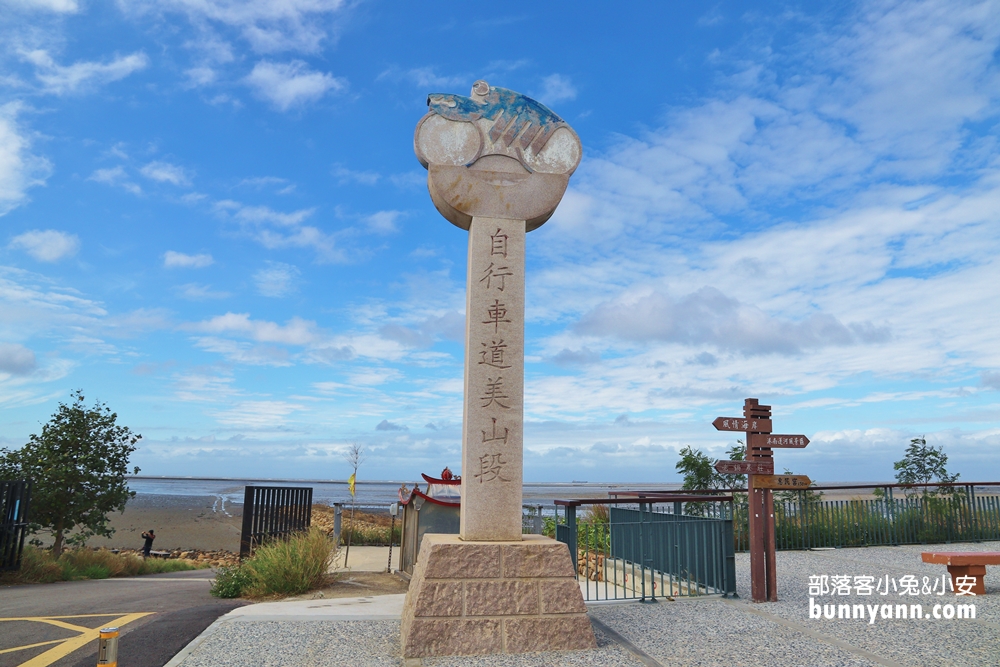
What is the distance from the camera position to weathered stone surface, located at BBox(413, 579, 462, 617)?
5.46 metres

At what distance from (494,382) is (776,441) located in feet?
11.9

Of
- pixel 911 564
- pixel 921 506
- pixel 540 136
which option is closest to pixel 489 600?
pixel 540 136

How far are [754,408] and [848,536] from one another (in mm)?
6315

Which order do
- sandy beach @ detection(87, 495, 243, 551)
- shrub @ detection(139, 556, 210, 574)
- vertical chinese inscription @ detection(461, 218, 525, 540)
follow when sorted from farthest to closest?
sandy beach @ detection(87, 495, 243, 551) → shrub @ detection(139, 556, 210, 574) → vertical chinese inscription @ detection(461, 218, 525, 540)

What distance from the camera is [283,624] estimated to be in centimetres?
631

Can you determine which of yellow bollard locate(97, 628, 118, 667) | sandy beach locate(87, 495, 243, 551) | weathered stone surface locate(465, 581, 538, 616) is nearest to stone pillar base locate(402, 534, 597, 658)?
weathered stone surface locate(465, 581, 538, 616)

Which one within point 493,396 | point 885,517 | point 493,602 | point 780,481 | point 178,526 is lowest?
point 178,526

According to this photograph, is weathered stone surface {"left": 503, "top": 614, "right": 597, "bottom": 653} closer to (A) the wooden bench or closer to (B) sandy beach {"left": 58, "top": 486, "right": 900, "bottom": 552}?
(A) the wooden bench

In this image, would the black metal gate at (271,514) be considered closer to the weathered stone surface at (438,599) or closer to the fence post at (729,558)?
the weathered stone surface at (438,599)

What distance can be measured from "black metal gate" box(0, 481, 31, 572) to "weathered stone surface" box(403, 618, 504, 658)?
8.81m

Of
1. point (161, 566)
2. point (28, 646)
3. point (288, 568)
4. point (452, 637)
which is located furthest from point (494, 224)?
point (161, 566)

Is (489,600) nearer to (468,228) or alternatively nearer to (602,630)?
(602,630)

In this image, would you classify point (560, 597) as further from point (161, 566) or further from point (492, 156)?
point (161, 566)

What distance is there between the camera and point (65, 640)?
20.6ft
